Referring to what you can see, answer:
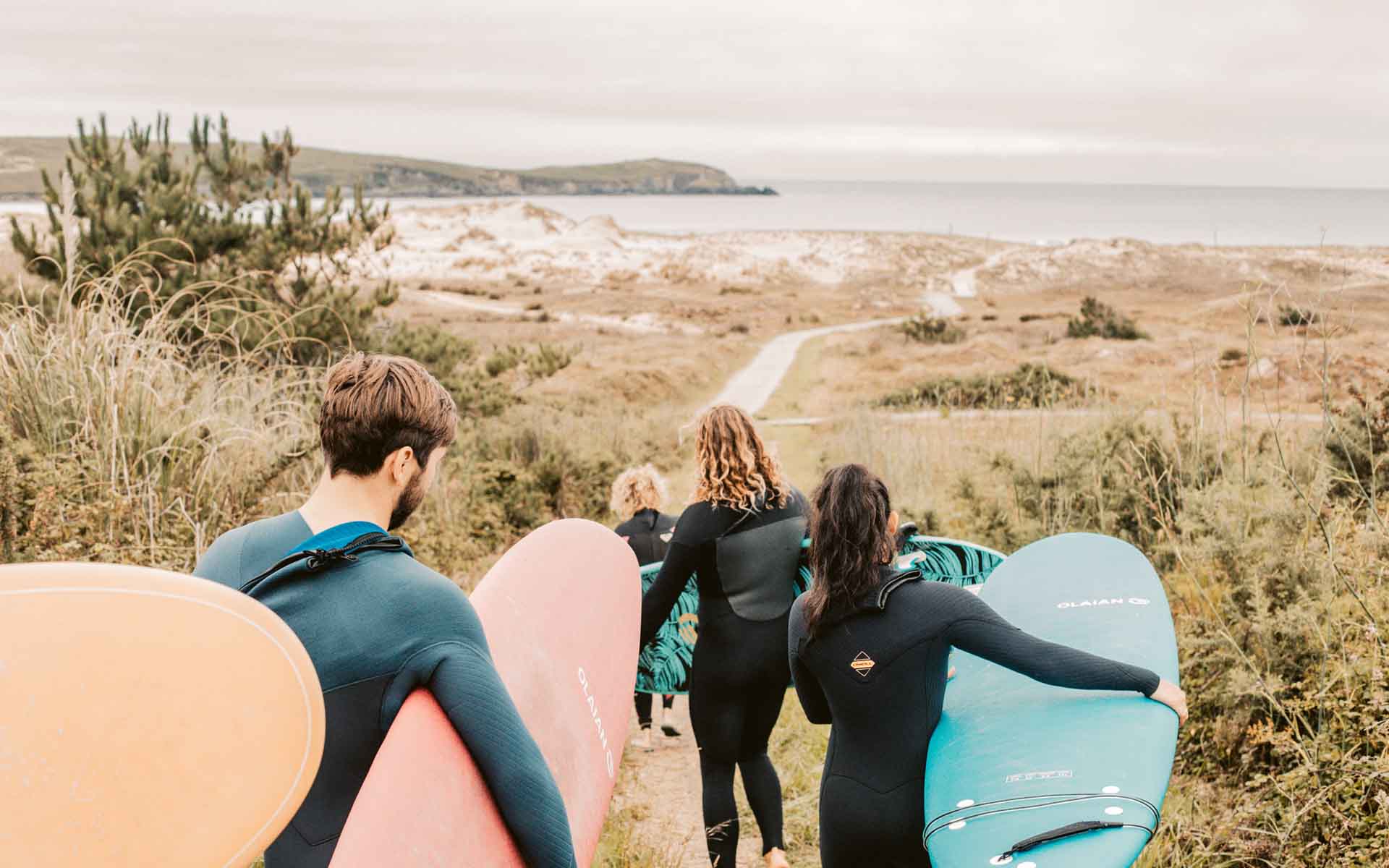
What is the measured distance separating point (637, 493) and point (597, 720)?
1.97 meters

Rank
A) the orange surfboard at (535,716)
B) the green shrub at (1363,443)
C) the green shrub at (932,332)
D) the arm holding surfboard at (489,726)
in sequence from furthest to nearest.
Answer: the green shrub at (932,332) < the green shrub at (1363,443) < the orange surfboard at (535,716) < the arm holding surfboard at (489,726)

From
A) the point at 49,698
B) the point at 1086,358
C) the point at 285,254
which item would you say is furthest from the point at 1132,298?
the point at 49,698

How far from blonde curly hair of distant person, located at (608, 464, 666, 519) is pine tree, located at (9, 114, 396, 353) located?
4.78 meters

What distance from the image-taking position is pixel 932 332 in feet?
101

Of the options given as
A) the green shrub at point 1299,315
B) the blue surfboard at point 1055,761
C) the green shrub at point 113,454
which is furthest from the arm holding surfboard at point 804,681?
the green shrub at point 113,454

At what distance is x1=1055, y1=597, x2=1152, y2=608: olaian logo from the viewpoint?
3.32 metres

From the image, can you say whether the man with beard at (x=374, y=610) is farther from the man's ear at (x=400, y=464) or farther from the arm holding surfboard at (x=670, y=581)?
the arm holding surfboard at (x=670, y=581)

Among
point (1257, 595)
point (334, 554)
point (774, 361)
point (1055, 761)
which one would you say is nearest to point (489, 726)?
point (334, 554)

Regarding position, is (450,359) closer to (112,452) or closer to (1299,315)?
(112,452)

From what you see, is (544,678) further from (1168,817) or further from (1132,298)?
(1132,298)

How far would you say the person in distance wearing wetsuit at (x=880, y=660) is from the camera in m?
2.40

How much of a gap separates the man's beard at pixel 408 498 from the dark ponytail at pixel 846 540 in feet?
3.77

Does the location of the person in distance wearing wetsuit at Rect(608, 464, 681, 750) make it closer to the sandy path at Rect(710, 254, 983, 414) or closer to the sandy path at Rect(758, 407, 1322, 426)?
the sandy path at Rect(710, 254, 983, 414)

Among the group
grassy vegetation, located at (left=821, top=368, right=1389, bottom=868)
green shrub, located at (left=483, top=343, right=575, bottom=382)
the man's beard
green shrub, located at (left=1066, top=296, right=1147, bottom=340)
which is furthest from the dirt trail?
green shrub, located at (left=1066, top=296, right=1147, bottom=340)
